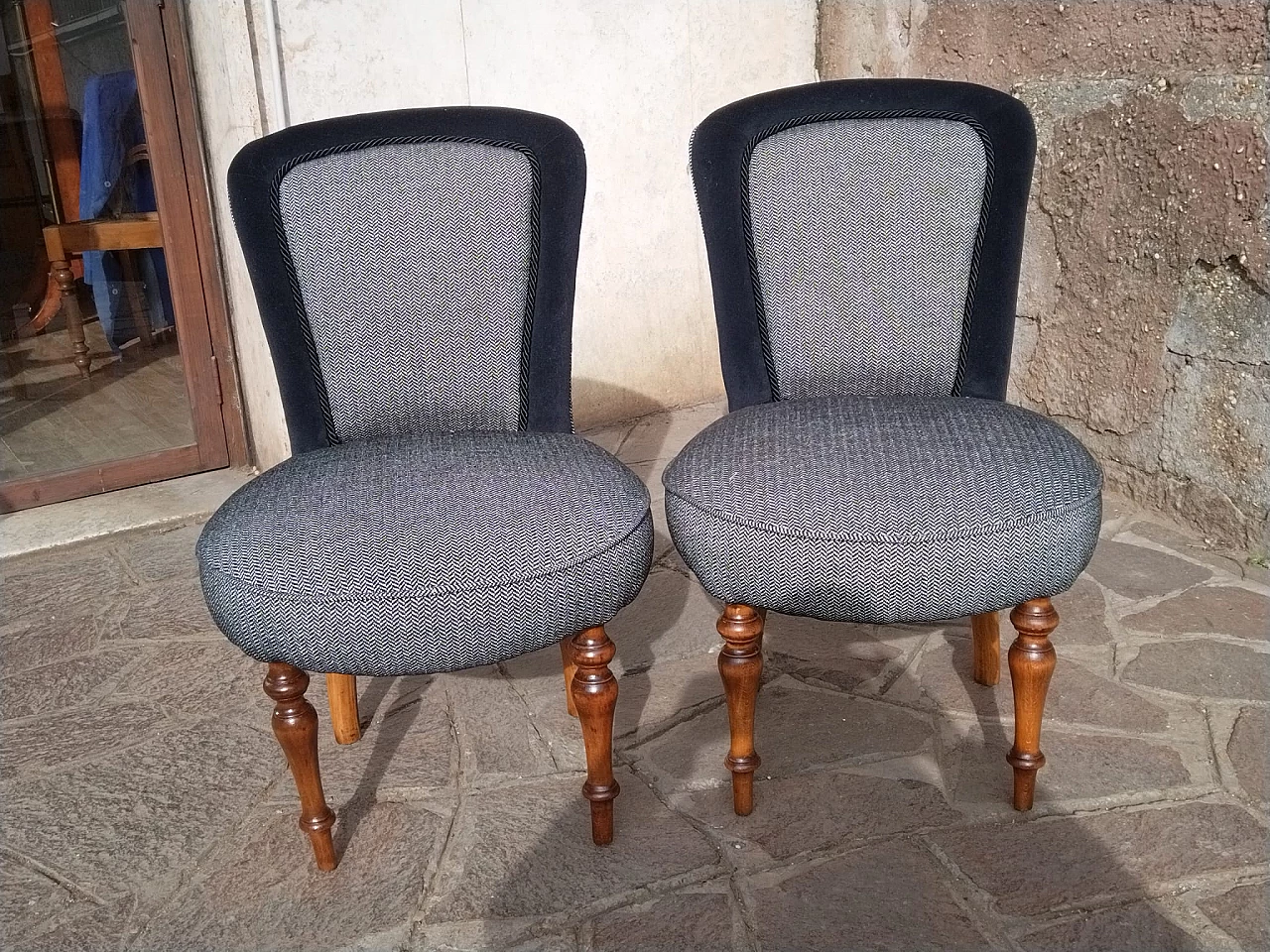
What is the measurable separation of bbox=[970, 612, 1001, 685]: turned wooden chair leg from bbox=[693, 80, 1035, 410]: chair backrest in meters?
0.43

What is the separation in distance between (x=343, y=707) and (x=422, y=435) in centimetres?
54

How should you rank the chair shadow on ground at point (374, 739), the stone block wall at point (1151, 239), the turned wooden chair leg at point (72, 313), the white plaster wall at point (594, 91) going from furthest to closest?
the turned wooden chair leg at point (72, 313) < the white plaster wall at point (594, 91) < the stone block wall at point (1151, 239) < the chair shadow on ground at point (374, 739)

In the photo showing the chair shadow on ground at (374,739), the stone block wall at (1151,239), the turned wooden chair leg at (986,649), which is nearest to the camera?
the chair shadow on ground at (374,739)

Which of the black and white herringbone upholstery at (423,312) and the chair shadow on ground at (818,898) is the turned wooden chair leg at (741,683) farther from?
the black and white herringbone upholstery at (423,312)

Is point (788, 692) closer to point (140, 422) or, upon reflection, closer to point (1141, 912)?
point (1141, 912)

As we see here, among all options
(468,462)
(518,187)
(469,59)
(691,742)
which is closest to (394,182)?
(518,187)

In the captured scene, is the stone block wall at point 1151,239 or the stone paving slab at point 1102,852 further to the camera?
the stone block wall at point 1151,239

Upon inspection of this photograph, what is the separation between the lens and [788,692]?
2.18 metres

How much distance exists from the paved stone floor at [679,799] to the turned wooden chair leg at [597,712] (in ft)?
0.24

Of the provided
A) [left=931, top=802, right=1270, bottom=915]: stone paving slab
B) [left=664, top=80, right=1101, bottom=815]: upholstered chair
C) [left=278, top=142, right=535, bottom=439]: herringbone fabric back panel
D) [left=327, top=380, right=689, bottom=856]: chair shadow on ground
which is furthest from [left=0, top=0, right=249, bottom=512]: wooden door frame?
[left=931, top=802, right=1270, bottom=915]: stone paving slab

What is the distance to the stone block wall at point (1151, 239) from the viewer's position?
8.33ft

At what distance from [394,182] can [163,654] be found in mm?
1214

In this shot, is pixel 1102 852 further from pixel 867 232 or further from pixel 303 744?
pixel 303 744

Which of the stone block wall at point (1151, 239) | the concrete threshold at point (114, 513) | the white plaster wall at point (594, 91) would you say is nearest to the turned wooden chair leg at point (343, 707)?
the concrete threshold at point (114, 513)
